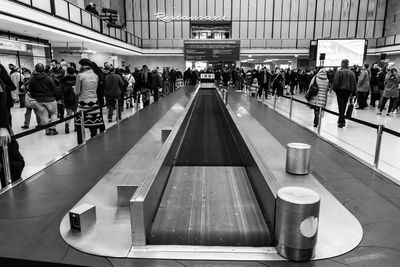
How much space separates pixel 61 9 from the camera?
539 inches

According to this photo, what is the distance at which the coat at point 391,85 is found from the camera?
10367 mm

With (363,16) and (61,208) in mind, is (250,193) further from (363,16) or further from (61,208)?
(363,16)

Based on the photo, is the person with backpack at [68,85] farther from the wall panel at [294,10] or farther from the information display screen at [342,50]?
the wall panel at [294,10]

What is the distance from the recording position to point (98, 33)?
18.1 metres

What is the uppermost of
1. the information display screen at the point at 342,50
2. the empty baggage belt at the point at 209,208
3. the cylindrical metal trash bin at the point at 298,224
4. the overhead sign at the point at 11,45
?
the information display screen at the point at 342,50

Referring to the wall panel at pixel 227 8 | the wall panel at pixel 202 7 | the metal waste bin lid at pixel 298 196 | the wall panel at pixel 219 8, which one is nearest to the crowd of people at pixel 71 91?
the metal waste bin lid at pixel 298 196

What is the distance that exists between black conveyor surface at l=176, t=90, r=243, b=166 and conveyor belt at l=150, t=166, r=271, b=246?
104cm

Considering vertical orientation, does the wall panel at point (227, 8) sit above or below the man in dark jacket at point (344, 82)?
above

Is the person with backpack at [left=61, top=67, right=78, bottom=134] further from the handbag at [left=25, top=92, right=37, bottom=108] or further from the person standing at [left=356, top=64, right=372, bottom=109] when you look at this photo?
the person standing at [left=356, top=64, right=372, bottom=109]

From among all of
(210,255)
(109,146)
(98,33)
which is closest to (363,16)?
(98,33)

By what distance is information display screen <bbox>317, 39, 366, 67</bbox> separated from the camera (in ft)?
72.7

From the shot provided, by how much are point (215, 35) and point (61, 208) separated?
3670 centimetres

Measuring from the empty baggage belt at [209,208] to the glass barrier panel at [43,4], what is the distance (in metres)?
9.30

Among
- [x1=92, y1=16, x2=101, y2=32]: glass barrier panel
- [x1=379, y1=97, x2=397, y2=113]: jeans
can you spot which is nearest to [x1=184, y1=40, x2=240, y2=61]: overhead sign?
[x1=92, y1=16, x2=101, y2=32]: glass barrier panel
